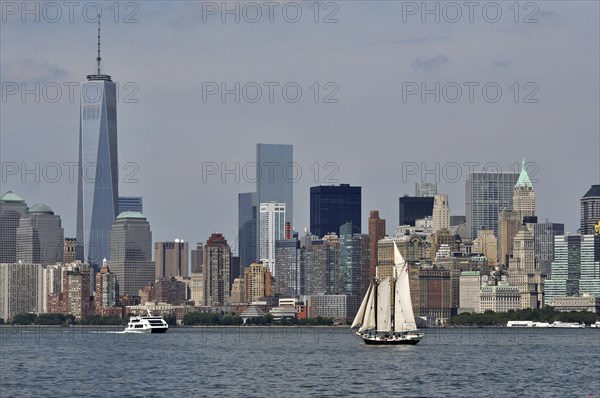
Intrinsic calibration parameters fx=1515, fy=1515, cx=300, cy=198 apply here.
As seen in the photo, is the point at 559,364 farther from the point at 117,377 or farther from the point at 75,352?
the point at 75,352

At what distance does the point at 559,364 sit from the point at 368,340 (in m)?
41.7

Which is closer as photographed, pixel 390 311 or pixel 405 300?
pixel 405 300

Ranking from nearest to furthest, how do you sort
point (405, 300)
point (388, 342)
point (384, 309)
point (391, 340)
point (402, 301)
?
1. point (388, 342)
2. point (391, 340)
3. point (384, 309)
4. point (402, 301)
5. point (405, 300)

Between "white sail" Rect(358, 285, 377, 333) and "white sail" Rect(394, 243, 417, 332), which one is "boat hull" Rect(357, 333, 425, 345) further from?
"white sail" Rect(358, 285, 377, 333)

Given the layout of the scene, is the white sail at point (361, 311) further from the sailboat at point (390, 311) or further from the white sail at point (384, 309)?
the white sail at point (384, 309)

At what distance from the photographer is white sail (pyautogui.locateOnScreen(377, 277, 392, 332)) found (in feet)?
593

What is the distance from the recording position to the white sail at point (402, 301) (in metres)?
181

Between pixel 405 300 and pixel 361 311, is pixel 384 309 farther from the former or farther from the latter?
pixel 361 311

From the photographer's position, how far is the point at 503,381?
118000 millimetres

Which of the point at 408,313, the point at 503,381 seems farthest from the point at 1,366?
the point at 408,313

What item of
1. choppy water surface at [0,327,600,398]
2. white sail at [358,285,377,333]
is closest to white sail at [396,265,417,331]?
white sail at [358,285,377,333]

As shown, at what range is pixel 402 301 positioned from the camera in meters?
181

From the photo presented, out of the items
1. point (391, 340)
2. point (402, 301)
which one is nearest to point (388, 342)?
point (391, 340)

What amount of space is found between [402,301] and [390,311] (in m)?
2.84
